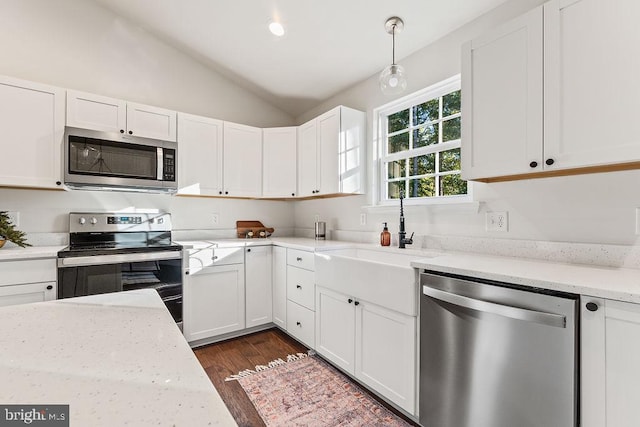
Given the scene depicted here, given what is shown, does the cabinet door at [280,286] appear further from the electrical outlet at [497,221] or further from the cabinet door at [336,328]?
the electrical outlet at [497,221]

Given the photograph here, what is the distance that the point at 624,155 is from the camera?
1.25 m

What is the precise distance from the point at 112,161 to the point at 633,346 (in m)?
3.19

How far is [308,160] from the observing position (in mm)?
3148

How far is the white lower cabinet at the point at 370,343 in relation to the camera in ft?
5.48

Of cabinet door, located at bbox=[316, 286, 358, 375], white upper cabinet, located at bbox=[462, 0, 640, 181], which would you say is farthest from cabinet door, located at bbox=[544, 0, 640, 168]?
cabinet door, located at bbox=[316, 286, 358, 375]

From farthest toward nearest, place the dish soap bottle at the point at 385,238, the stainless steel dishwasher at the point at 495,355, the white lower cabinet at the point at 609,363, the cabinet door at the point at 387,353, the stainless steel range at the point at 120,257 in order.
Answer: the dish soap bottle at the point at 385,238 → the stainless steel range at the point at 120,257 → the cabinet door at the point at 387,353 → the stainless steel dishwasher at the point at 495,355 → the white lower cabinet at the point at 609,363

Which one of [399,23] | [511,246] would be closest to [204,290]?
[511,246]

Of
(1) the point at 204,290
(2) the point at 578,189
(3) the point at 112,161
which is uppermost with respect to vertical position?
(3) the point at 112,161

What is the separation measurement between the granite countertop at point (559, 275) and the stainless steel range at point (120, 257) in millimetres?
2009

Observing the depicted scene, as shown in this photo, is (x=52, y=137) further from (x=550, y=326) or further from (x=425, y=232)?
(x=550, y=326)

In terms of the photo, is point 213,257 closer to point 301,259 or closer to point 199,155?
point 301,259

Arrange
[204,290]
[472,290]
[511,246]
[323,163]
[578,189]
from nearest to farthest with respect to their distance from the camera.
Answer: [472,290] < [578,189] < [511,246] < [204,290] < [323,163]

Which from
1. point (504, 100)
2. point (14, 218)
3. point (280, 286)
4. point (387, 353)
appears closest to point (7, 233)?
point (14, 218)

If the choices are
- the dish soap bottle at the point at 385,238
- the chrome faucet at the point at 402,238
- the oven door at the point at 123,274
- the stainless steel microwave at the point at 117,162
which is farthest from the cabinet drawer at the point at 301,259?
the stainless steel microwave at the point at 117,162
